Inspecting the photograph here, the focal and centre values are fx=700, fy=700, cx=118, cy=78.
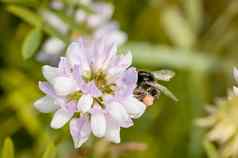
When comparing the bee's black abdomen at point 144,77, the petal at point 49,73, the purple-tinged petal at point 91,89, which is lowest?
the bee's black abdomen at point 144,77

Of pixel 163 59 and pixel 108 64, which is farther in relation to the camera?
pixel 163 59

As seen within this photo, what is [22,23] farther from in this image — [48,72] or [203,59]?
[48,72]

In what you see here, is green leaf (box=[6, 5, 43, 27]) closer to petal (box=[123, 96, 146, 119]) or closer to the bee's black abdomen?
the bee's black abdomen

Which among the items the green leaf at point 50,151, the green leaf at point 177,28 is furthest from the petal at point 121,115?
the green leaf at point 177,28

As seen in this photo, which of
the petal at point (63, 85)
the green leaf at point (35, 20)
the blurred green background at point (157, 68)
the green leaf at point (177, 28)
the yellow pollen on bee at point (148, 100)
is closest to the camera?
the petal at point (63, 85)

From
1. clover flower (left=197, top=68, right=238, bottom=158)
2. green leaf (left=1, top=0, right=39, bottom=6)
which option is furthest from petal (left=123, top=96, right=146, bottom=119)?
green leaf (left=1, top=0, right=39, bottom=6)

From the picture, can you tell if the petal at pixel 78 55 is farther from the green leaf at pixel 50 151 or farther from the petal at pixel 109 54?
the green leaf at pixel 50 151

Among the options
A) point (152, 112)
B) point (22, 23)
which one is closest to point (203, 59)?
point (152, 112)
